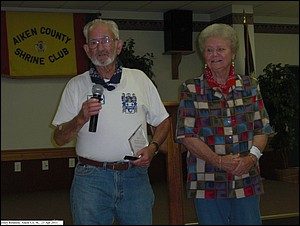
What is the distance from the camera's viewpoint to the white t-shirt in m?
1.75

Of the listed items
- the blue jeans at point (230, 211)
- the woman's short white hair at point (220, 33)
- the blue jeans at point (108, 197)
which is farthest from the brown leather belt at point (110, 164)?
the woman's short white hair at point (220, 33)

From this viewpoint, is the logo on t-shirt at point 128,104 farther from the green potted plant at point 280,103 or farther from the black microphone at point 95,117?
the green potted plant at point 280,103

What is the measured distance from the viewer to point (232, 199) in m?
1.73

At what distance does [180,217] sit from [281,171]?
17.1ft

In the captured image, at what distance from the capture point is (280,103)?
632cm

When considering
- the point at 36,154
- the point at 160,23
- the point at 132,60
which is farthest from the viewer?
the point at 160,23

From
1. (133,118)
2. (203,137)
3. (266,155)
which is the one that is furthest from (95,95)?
(266,155)

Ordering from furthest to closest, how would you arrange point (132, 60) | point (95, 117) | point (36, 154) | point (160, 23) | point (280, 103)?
point (160, 23)
point (280, 103)
point (36, 154)
point (132, 60)
point (95, 117)

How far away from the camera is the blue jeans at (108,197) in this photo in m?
1.71

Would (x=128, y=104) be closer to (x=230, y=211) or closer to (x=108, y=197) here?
(x=108, y=197)

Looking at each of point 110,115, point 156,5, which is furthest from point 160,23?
point 110,115

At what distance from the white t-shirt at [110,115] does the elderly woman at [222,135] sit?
172 mm

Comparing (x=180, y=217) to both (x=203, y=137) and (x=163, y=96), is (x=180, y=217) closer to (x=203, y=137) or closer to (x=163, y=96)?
(x=203, y=137)

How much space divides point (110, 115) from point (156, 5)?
4.58m
